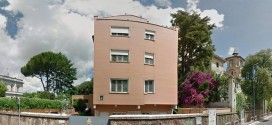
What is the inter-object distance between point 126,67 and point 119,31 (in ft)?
10.1

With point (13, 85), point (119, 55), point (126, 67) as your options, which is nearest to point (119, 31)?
point (119, 55)

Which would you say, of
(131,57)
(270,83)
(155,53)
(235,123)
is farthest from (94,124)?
(270,83)

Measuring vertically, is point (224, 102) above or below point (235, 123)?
above

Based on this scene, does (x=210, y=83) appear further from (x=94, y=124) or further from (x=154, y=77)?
(x=94, y=124)

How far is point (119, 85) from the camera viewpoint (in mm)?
24703

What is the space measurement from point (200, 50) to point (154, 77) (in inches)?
669

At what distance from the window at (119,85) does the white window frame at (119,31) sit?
3834 millimetres

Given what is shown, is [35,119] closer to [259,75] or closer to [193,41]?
[193,41]

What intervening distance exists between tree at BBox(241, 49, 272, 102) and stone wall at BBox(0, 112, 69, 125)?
41505mm

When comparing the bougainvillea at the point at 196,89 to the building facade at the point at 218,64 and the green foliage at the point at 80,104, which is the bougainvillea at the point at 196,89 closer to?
the green foliage at the point at 80,104

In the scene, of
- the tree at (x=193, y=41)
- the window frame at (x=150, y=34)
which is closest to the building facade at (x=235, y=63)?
the tree at (x=193, y=41)

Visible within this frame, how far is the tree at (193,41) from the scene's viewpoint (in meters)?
40.5

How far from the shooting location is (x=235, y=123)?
109 feet

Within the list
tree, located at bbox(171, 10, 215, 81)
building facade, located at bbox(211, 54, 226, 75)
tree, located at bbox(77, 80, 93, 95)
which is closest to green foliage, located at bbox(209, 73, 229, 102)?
tree, located at bbox(171, 10, 215, 81)
